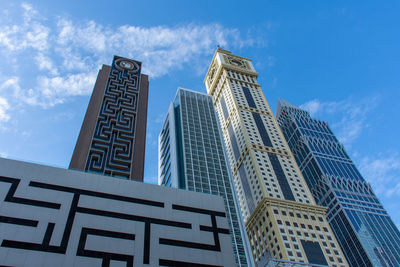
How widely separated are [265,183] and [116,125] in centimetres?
6262

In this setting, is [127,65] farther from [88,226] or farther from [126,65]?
[88,226]

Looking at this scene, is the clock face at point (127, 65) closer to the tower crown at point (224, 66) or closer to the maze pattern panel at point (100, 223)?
the maze pattern panel at point (100, 223)

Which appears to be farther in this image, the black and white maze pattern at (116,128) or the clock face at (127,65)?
the clock face at (127,65)

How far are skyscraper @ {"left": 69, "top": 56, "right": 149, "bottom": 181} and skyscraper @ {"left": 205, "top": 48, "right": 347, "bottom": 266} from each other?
5128 cm

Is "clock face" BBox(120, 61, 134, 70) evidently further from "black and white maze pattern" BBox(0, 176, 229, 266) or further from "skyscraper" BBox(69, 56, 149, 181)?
"black and white maze pattern" BBox(0, 176, 229, 266)

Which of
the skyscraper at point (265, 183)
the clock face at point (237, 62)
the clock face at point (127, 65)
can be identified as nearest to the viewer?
the clock face at point (127, 65)

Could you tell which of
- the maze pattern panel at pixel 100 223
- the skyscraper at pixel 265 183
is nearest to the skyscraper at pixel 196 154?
the skyscraper at pixel 265 183

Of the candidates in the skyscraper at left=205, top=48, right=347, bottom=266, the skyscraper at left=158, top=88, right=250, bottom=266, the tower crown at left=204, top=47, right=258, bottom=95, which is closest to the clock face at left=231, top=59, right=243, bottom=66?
the tower crown at left=204, top=47, right=258, bottom=95

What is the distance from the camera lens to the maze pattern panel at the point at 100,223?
37406 millimetres

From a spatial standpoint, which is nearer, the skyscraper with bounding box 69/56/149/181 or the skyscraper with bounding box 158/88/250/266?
the skyscraper with bounding box 69/56/149/181

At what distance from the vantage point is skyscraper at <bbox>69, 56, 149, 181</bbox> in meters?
61.3

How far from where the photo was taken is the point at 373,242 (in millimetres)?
123812

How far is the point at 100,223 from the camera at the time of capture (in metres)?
41.8

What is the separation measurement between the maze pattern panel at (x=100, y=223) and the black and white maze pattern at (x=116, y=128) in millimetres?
13584
